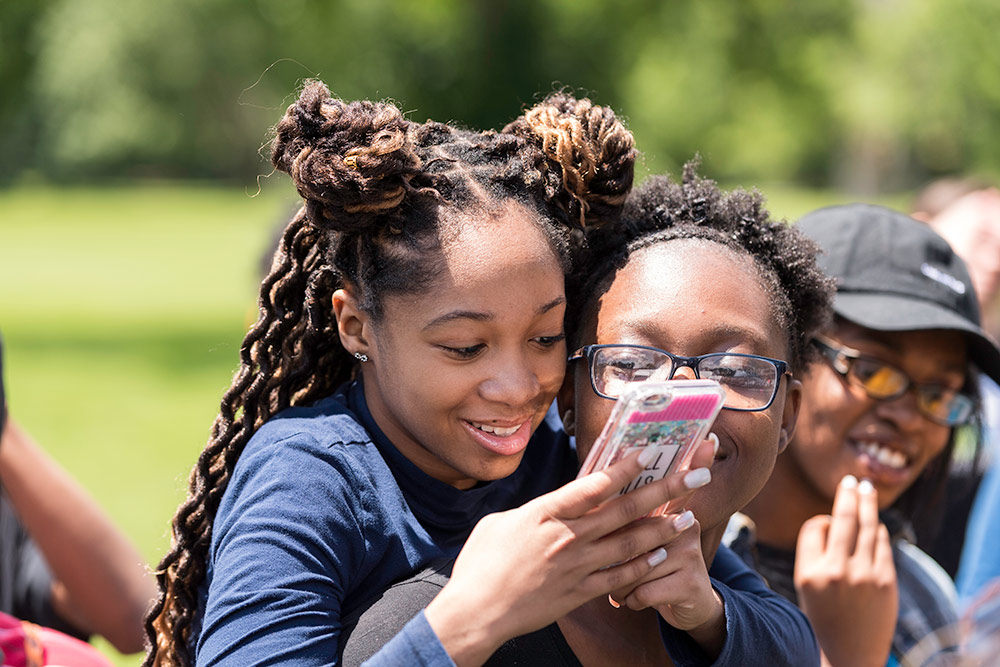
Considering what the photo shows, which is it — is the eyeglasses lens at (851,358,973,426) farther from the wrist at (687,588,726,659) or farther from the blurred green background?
the wrist at (687,588,726,659)

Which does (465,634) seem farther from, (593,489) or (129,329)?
(129,329)

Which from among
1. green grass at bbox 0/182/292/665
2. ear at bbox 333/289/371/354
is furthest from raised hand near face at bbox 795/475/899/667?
green grass at bbox 0/182/292/665

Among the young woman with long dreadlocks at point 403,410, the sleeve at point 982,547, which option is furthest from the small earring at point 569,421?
the sleeve at point 982,547

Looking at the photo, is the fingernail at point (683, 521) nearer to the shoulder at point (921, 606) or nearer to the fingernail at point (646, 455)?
the fingernail at point (646, 455)

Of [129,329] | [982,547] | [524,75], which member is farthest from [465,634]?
[524,75]

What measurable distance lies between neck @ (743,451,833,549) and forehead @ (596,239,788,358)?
1.11 m

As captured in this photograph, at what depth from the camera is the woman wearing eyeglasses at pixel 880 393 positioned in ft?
11.4

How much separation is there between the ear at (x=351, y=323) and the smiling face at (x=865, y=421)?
1.58 metres

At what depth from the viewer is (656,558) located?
209cm

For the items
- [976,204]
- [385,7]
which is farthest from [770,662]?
[385,7]

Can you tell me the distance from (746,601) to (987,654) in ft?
3.18

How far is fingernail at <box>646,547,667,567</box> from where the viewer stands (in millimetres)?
2090

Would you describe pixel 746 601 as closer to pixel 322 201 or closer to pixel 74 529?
pixel 322 201

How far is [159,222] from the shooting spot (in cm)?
4056
